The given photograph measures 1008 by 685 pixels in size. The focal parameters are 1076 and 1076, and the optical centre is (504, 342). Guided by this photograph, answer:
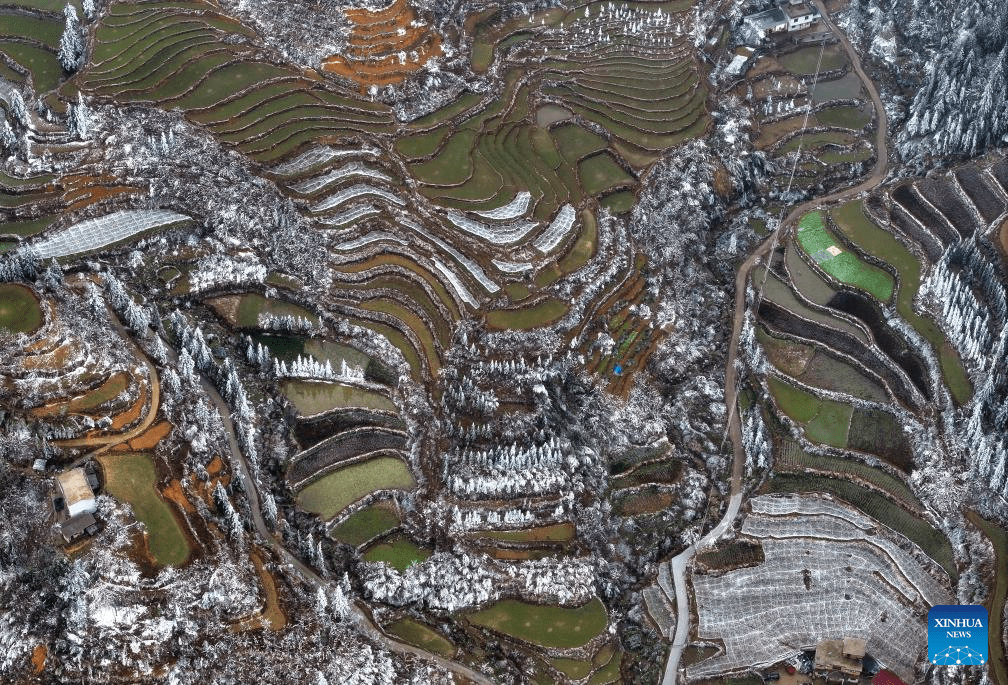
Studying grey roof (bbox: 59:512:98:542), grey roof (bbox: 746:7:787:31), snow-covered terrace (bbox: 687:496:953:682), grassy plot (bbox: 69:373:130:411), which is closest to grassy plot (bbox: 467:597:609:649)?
snow-covered terrace (bbox: 687:496:953:682)

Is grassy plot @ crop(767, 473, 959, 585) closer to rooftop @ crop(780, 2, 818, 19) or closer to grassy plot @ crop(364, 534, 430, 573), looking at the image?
grassy plot @ crop(364, 534, 430, 573)

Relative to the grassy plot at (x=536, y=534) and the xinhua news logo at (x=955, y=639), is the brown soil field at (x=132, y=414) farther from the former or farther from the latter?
the xinhua news logo at (x=955, y=639)

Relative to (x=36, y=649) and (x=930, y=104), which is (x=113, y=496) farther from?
(x=930, y=104)

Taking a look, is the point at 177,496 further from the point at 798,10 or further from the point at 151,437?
the point at 798,10

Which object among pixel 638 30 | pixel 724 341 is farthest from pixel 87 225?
pixel 638 30

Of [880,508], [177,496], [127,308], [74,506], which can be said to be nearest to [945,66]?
[880,508]
